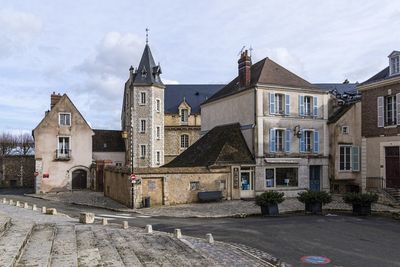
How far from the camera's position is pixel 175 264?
764cm

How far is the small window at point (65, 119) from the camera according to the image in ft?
109

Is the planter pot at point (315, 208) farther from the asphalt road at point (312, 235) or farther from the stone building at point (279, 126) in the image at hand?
the stone building at point (279, 126)

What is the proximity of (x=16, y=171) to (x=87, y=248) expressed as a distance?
112 feet

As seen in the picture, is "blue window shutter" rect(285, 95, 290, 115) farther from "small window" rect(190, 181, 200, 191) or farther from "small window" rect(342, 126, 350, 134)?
"small window" rect(190, 181, 200, 191)

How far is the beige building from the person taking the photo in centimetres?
3244

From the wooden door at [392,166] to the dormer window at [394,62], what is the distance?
13.9 ft

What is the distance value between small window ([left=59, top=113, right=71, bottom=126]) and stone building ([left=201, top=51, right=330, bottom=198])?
541 inches

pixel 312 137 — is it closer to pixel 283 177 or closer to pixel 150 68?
pixel 283 177

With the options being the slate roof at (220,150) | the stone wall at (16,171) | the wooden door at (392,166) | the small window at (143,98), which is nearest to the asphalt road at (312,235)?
the wooden door at (392,166)

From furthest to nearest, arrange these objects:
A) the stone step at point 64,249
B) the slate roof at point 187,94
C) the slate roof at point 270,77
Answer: the slate roof at point 187,94 < the slate roof at point 270,77 < the stone step at point 64,249

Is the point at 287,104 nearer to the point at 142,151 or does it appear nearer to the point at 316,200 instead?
the point at 316,200

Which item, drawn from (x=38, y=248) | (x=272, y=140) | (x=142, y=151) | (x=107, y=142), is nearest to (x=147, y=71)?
(x=142, y=151)

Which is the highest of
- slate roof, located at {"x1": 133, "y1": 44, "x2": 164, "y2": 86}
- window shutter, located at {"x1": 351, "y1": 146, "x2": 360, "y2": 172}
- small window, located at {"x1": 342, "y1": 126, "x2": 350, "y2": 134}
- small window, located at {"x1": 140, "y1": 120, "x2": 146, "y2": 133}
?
slate roof, located at {"x1": 133, "y1": 44, "x2": 164, "y2": 86}

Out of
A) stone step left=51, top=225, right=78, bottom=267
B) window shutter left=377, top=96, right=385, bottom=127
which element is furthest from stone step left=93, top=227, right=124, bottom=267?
window shutter left=377, top=96, right=385, bottom=127
